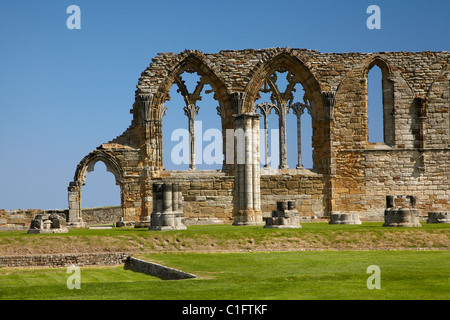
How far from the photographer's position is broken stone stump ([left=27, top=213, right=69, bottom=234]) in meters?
18.8

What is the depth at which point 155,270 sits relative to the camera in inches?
507

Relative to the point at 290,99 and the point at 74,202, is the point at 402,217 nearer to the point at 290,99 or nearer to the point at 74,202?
the point at 290,99

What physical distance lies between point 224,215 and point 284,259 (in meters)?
10.9

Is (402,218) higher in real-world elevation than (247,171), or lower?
lower

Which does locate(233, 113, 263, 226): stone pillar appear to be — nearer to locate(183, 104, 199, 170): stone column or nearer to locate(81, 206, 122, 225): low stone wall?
locate(183, 104, 199, 170): stone column

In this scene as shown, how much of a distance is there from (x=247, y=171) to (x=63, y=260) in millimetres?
8808

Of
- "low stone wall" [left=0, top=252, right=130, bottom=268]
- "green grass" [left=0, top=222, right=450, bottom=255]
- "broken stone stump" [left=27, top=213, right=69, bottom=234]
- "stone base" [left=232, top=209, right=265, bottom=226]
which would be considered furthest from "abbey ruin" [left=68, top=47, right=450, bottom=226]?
"low stone wall" [left=0, top=252, right=130, bottom=268]

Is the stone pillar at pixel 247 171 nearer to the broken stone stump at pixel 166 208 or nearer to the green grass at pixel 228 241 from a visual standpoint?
the broken stone stump at pixel 166 208

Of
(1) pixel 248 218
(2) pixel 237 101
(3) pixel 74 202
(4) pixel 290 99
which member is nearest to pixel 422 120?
→ (4) pixel 290 99

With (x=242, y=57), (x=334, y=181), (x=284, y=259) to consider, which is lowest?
(x=284, y=259)

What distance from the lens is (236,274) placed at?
441 inches
